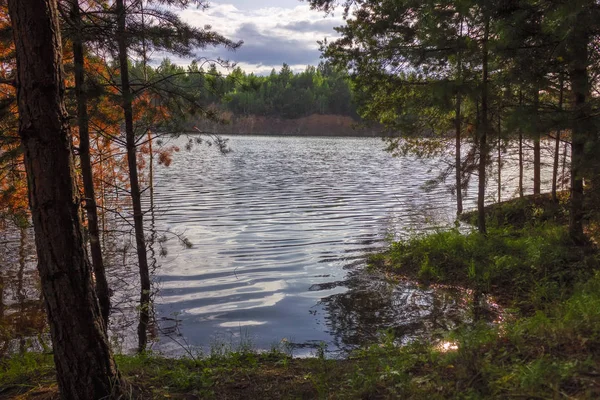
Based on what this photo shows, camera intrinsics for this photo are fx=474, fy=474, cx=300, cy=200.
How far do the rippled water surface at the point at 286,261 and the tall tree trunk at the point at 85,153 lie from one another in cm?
113

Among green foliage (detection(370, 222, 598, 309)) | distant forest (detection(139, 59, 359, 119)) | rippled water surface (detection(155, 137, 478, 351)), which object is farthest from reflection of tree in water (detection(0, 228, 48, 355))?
distant forest (detection(139, 59, 359, 119))

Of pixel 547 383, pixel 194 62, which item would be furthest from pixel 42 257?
pixel 194 62

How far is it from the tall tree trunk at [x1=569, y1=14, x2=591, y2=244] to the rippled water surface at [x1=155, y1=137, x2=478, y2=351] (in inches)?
104

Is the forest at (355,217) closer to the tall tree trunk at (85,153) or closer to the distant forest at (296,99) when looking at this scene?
the tall tree trunk at (85,153)

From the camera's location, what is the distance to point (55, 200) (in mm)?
3379

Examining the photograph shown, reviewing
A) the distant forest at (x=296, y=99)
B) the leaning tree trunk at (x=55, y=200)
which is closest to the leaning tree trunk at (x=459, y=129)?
the leaning tree trunk at (x=55, y=200)

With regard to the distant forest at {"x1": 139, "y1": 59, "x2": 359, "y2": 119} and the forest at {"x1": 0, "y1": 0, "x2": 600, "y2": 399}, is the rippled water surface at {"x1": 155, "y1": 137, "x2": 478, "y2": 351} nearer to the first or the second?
the forest at {"x1": 0, "y1": 0, "x2": 600, "y2": 399}

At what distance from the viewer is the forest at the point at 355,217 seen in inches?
136

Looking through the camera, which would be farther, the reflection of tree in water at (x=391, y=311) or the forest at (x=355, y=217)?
the reflection of tree in water at (x=391, y=311)

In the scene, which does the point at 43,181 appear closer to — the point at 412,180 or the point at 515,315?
the point at 515,315

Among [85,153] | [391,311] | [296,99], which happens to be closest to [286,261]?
[391,311]

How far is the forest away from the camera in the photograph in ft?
11.3

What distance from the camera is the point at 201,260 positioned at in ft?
38.3

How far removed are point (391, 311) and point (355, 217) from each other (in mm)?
9632
